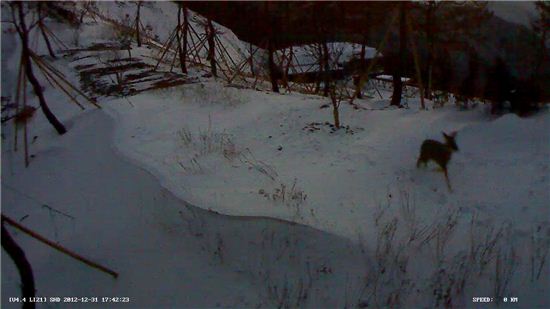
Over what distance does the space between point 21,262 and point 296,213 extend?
82.0 inches

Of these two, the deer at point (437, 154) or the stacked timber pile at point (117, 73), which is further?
the stacked timber pile at point (117, 73)

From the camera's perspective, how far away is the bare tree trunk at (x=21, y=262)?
315 cm

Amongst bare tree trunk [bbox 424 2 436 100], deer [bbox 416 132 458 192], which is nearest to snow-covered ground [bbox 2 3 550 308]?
deer [bbox 416 132 458 192]

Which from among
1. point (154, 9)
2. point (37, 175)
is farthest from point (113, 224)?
point (154, 9)

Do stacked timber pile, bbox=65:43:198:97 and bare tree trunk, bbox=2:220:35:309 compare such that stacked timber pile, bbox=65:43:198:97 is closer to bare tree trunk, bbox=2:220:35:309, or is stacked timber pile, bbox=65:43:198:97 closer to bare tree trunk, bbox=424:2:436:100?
bare tree trunk, bbox=424:2:436:100

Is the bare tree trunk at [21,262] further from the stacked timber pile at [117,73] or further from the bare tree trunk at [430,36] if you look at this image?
the bare tree trunk at [430,36]

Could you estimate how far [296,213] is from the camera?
428 cm

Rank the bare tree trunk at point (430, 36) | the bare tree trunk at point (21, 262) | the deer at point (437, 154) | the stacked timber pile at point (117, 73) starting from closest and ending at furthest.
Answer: the bare tree trunk at point (21, 262) → the deer at point (437, 154) → the bare tree trunk at point (430, 36) → the stacked timber pile at point (117, 73)

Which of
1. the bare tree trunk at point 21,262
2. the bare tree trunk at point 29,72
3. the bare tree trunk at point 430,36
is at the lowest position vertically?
the bare tree trunk at point 21,262

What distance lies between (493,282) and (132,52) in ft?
35.5

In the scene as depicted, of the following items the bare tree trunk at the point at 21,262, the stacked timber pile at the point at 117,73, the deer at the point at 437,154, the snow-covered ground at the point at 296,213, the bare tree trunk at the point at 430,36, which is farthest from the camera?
the stacked timber pile at the point at 117,73

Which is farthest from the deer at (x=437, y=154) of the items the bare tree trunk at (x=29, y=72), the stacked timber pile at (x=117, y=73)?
the stacked timber pile at (x=117, y=73)

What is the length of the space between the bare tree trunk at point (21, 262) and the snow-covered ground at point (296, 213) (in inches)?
27.3

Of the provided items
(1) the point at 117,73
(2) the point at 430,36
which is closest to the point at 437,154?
(2) the point at 430,36
